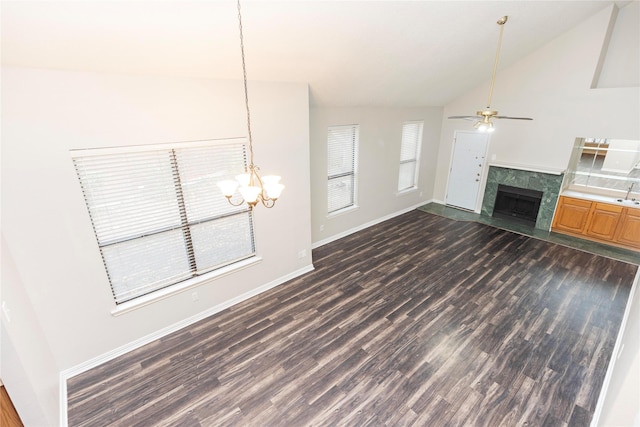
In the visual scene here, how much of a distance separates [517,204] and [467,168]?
54.2 inches

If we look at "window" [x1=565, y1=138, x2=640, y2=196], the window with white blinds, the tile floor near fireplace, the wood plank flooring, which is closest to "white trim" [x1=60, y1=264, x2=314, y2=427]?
the window with white blinds

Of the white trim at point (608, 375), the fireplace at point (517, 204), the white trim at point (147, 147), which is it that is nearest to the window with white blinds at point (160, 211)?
the white trim at point (147, 147)

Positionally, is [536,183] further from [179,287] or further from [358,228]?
[179,287]

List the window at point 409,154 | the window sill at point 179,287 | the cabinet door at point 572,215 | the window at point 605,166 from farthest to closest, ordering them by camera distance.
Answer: the window at point 409,154 < the cabinet door at point 572,215 < the window at point 605,166 < the window sill at point 179,287

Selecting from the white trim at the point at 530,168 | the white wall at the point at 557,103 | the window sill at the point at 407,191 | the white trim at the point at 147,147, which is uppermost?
the white wall at the point at 557,103

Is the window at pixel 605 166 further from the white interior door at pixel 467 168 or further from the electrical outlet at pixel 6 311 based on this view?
the electrical outlet at pixel 6 311

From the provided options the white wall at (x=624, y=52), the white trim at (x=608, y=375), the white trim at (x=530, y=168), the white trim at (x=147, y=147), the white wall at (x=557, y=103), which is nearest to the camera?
the white trim at (x=608, y=375)

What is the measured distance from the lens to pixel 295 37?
2.90 metres

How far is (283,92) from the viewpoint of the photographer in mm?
3781

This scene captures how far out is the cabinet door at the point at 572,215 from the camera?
572 cm

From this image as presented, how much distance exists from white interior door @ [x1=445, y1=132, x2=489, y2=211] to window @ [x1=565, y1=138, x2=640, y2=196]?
1676mm

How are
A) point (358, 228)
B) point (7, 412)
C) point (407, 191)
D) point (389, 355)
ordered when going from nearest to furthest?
1. point (7, 412)
2. point (389, 355)
3. point (358, 228)
4. point (407, 191)

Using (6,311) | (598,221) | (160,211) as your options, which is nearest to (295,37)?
(160,211)

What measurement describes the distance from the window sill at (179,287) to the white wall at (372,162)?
184 cm
